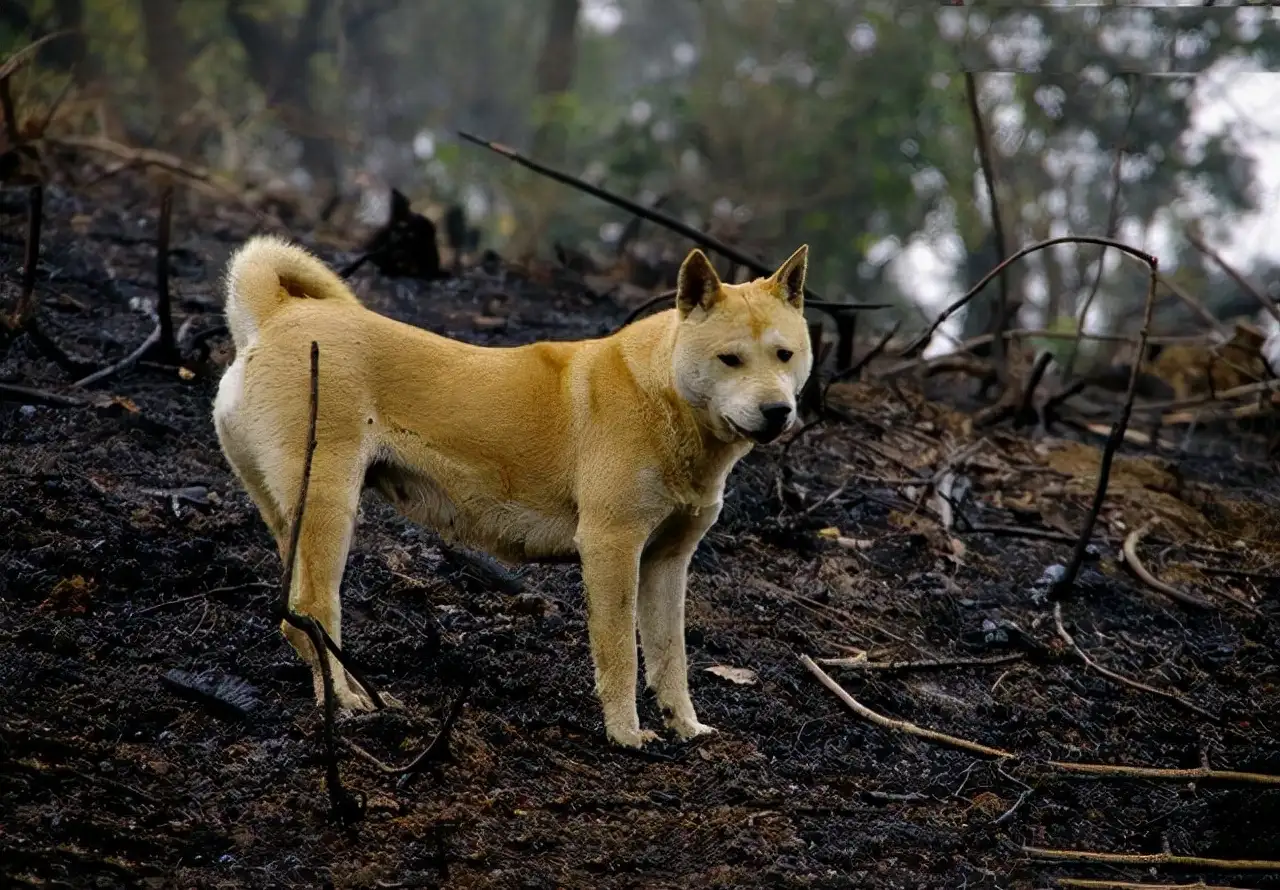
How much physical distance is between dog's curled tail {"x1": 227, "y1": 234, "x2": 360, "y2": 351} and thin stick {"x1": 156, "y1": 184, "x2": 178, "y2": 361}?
196cm

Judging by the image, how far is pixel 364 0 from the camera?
28.7 metres

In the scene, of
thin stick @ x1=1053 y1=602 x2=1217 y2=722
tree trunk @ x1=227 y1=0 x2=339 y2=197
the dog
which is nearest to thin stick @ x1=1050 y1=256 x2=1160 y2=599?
thin stick @ x1=1053 y1=602 x2=1217 y2=722

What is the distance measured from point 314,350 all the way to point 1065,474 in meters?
6.79

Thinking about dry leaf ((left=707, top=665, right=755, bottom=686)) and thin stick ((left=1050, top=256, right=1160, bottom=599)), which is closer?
dry leaf ((left=707, top=665, right=755, bottom=686))

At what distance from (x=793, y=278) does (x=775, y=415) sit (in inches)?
31.6

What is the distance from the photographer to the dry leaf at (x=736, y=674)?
6.12m

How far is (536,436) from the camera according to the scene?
214 inches

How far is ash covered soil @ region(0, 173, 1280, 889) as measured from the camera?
171 inches

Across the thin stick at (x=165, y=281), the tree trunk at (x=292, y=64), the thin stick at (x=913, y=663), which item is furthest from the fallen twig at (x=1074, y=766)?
the tree trunk at (x=292, y=64)

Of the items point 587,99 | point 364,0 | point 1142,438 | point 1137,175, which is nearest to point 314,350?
point 1142,438

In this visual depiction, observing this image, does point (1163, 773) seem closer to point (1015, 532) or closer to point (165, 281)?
point (1015, 532)

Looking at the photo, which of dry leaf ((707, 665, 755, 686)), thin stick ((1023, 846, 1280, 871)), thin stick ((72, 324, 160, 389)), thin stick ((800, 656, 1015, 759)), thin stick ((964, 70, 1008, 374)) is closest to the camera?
thin stick ((1023, 846, 1280, 871))

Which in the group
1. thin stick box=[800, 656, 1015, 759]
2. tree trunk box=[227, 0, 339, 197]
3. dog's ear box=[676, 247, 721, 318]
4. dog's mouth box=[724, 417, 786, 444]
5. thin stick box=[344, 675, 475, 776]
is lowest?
tree trunk box=[227, 0, 339, 197]

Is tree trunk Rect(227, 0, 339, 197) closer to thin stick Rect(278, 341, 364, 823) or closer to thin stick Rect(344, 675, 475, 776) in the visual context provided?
thin stick Rect(344, 675, 475, 776)
